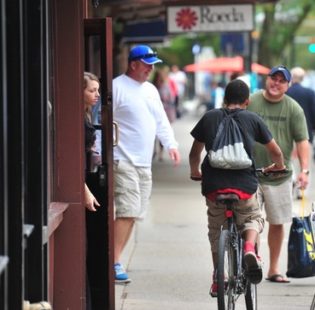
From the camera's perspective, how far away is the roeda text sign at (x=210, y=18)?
609 inches

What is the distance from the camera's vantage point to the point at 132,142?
8102 millimetres

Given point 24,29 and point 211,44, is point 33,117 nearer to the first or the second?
point 24,29

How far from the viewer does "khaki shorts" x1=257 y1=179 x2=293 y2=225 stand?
7977mm

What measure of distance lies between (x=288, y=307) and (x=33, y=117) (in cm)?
328

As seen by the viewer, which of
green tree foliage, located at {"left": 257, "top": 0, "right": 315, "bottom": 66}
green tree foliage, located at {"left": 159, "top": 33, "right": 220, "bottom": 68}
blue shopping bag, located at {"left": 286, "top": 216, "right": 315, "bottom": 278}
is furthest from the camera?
green tree foliage, located at {"left": 159, "top": 33, "right": 220, "bottom": 68}

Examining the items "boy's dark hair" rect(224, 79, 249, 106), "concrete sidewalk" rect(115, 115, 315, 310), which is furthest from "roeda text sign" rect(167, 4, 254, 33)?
"boy's dark hair" rect(224, 79, 249, 106)

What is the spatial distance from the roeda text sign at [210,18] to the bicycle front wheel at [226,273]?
9531 mm

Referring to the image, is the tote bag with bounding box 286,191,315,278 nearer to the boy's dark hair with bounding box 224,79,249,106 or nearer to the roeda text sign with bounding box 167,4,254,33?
the boy's dark hair with bounding box 224,79,249,106

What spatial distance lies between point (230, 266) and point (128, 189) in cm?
197

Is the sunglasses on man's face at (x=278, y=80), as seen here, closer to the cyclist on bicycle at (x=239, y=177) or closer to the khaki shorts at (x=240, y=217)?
the cyclist on bicycle at (x=239, y=177)

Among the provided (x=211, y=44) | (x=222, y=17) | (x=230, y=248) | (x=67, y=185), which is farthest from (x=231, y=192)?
(x=211, y=44)

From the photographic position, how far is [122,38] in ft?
65.7

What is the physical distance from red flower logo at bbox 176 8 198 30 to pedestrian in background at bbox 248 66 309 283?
302 inches

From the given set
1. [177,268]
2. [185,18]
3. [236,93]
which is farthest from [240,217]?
[185,18]
